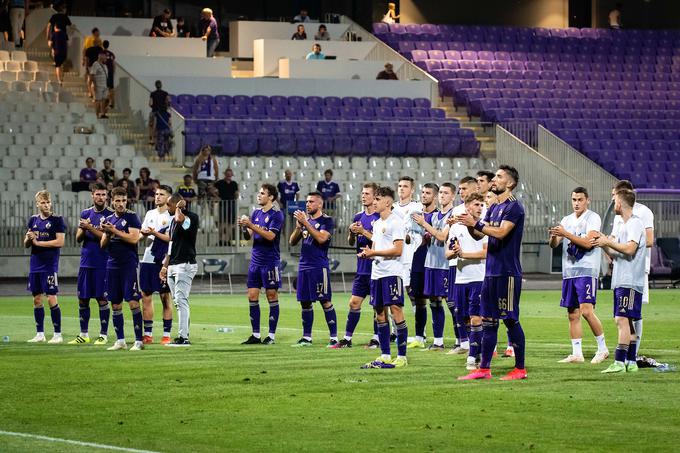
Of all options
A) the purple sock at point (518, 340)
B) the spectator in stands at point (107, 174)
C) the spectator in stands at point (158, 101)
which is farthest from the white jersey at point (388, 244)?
the spectator in stands at point (158, 101)

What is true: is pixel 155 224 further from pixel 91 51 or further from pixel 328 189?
pixel 91 51

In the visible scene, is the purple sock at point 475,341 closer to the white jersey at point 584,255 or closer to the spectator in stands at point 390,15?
the white jersey at point 584,255

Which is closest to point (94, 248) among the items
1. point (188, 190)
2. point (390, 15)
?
point (188, 190)

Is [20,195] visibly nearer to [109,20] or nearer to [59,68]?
[59,68]

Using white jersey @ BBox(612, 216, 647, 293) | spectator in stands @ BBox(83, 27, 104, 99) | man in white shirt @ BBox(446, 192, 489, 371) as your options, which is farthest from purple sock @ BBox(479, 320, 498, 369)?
spectator in stands @ BBox(83, 27, 104, 99)

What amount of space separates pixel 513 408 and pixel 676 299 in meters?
17.3

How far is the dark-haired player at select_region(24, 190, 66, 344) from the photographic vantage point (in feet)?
62.1

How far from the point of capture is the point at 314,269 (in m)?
18.6

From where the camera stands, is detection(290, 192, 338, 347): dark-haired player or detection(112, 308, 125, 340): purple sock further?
detection(290, 192, 338, 347): dark-haired player

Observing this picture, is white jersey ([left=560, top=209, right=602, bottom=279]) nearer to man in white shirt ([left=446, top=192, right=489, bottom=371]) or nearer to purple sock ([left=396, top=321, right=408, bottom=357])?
man in white shirt ([left=446, top=192, right=489, bottom=371])

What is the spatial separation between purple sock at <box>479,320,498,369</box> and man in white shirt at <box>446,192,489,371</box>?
2.87 ft

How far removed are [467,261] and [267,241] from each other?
3330 millimetres

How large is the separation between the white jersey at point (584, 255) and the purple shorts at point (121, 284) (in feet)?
19.0

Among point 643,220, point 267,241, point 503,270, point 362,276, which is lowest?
point 362,276
